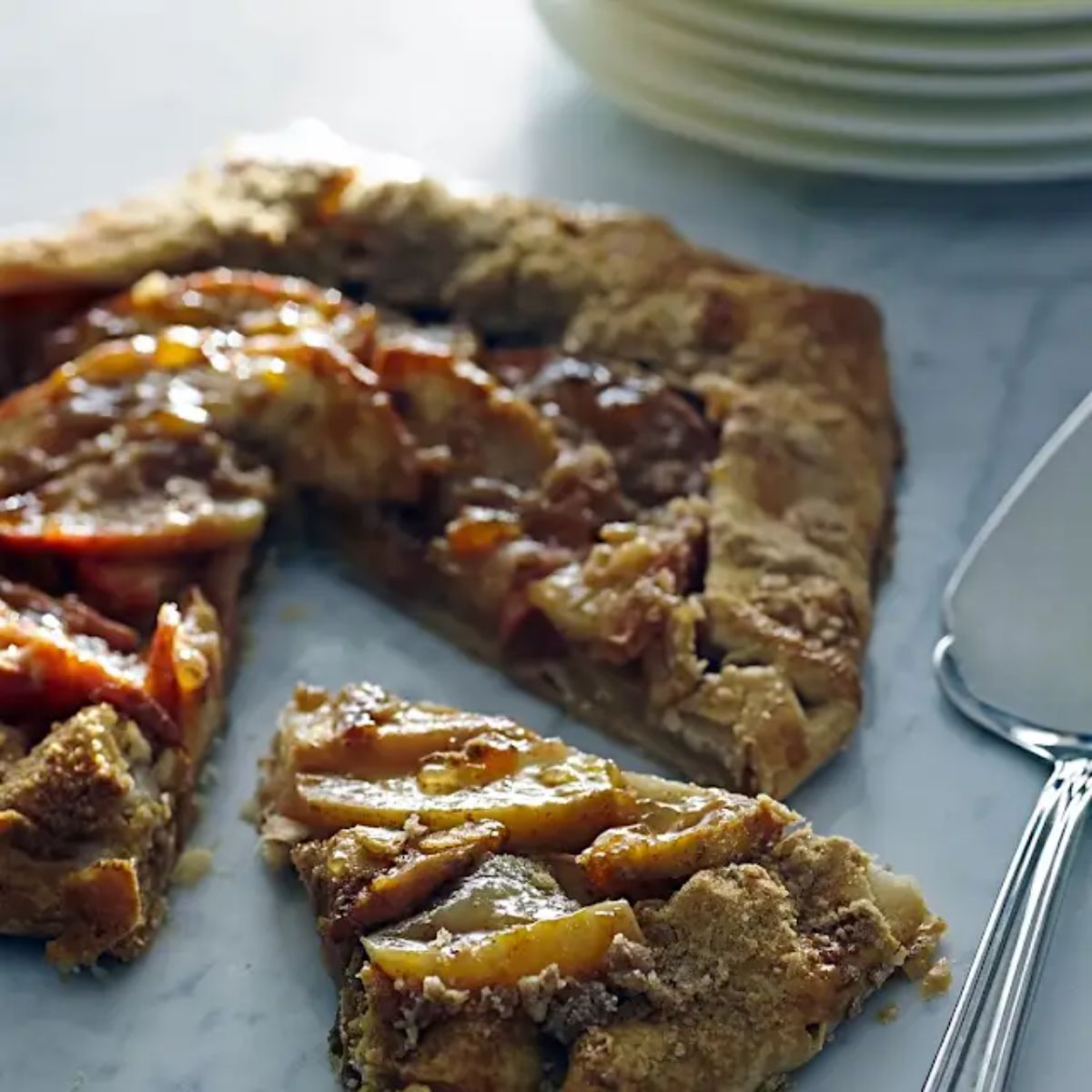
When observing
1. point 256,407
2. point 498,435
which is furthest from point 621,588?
point 256,407

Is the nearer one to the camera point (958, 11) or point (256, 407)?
point (256, 407)

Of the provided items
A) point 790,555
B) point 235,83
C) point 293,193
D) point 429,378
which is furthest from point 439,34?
point 790,555

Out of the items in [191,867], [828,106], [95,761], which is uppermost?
[828,106]

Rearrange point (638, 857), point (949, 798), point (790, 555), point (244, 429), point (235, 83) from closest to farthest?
1. point (638, 857)
2. point (949, 798)
3. point (790, 555)
4. point (244, 429)
5. point (235, 83)

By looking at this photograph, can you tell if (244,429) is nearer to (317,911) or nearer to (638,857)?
(317,911)

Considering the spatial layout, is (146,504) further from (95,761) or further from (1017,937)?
(1017,937)

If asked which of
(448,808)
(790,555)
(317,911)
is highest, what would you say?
(790,555)

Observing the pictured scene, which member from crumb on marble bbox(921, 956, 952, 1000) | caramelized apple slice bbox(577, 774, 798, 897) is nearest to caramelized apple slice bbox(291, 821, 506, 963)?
caramelized apple slice bbox(577, 774, 798, 897)
